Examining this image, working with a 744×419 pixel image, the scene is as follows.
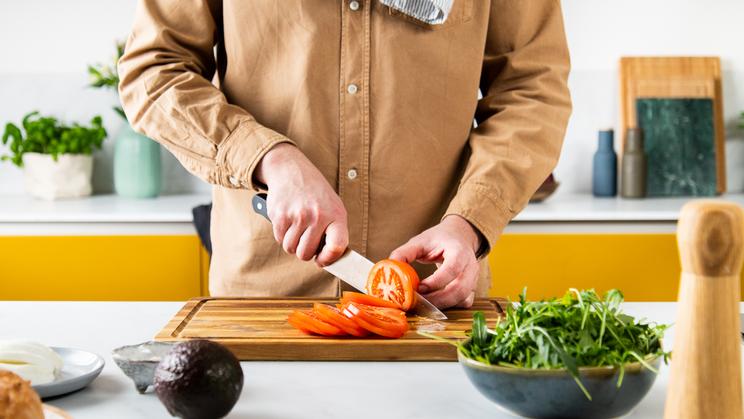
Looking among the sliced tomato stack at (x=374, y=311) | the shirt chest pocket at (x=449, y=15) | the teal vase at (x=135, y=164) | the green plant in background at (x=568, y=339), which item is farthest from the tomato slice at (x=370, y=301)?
the teal vase at (x=135, y=164)

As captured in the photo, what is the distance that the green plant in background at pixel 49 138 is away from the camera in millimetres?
3047

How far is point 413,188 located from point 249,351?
519mm

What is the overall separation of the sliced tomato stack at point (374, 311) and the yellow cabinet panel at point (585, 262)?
4.51ft

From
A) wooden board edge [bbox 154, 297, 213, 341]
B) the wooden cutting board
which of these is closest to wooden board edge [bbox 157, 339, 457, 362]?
the wooden cutting board

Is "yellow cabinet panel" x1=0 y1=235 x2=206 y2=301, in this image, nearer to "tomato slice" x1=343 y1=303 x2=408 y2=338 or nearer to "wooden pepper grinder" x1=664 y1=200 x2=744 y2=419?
"tomato slice" x1=343 y1=303 x2=408 y2=338

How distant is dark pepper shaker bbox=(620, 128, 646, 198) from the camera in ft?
9.92

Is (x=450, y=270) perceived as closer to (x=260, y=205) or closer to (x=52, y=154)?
(x=260, y=205)

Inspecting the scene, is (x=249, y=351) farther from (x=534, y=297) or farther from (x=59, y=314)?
(x=534, y=297)

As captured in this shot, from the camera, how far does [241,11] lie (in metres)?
1.53

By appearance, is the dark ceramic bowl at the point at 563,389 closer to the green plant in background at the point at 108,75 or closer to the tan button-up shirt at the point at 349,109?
the tan button-up shirt at the point at 349,109

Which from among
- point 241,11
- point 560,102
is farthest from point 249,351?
point 560,102

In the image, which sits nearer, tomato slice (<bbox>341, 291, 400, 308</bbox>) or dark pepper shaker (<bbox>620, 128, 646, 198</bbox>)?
tomato slice (<bbox>341, 291, 400, 308</bbox>)

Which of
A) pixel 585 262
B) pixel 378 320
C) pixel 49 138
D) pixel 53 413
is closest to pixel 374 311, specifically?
pixel 378 320

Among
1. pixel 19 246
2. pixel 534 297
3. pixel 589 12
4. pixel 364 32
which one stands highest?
pixel 589 12
